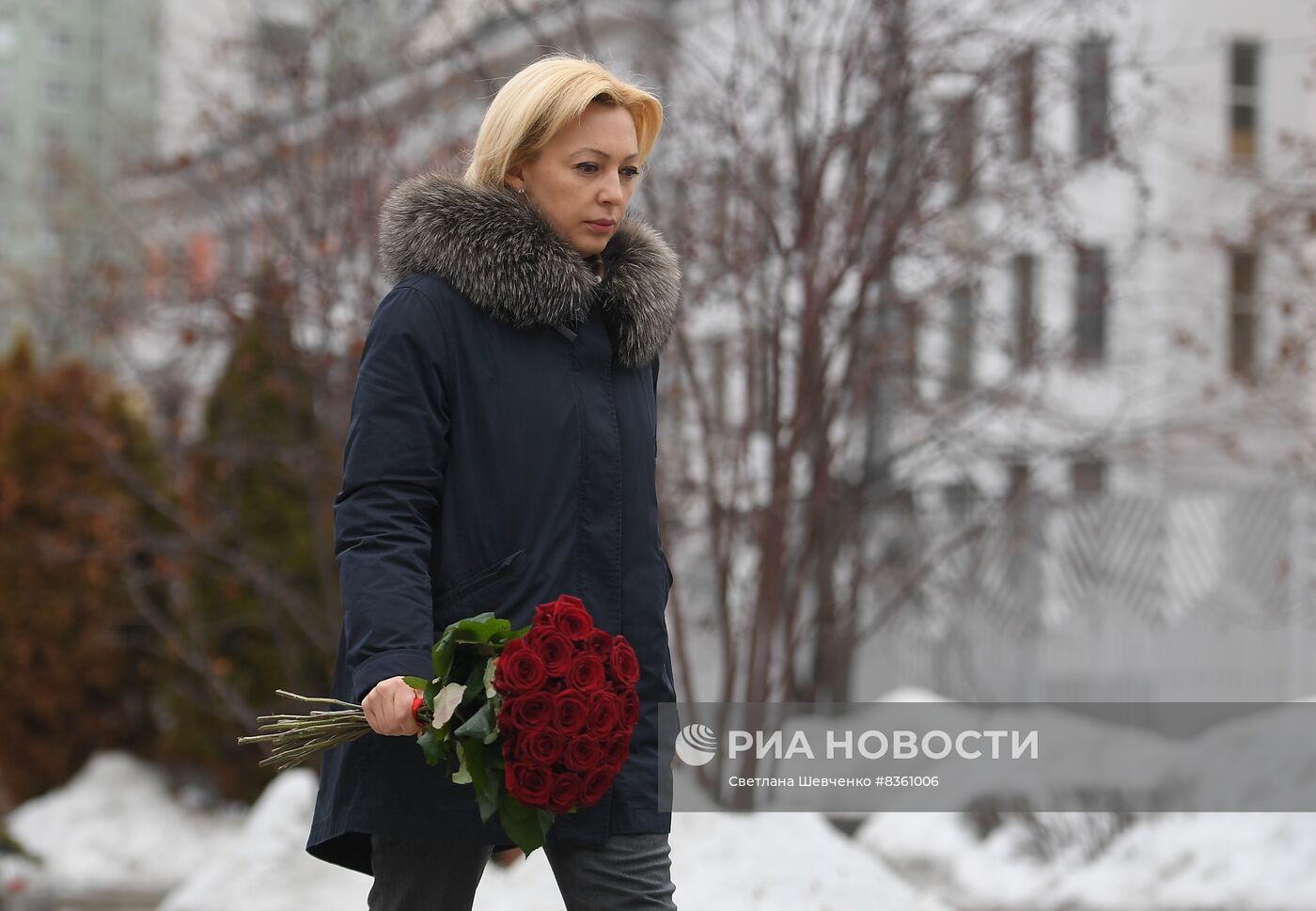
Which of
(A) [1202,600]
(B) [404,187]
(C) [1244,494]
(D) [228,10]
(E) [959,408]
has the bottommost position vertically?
(A) [1202,600]

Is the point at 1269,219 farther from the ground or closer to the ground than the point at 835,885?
farther from the ground

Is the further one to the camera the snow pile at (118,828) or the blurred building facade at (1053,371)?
the snow pile at (118,828)

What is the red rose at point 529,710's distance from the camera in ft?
8.47

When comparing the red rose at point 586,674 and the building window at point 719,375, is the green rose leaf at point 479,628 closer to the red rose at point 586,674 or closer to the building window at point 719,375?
the red rose at point 586,674

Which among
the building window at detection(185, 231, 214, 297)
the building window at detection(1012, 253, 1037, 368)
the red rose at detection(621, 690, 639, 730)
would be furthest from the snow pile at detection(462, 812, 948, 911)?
the building window at detection(185, 231, 214, 297)

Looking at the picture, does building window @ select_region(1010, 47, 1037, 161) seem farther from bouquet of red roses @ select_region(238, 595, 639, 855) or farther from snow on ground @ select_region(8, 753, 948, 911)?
bouquet of red roses @ select_region(238, 595, 639, 855)

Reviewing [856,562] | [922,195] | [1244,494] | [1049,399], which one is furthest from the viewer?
[1244,494]

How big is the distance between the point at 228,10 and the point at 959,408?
441 cm

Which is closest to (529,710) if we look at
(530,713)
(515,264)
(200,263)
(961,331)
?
(530,713)

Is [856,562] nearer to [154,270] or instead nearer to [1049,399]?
[1049,399]

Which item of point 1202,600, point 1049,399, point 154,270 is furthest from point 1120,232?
point 154,270

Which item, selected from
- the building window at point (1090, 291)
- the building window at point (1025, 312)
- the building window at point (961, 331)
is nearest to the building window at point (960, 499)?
the building window at point (961, 331)

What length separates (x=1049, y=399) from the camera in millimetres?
10953

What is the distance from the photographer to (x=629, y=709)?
8.98ft
